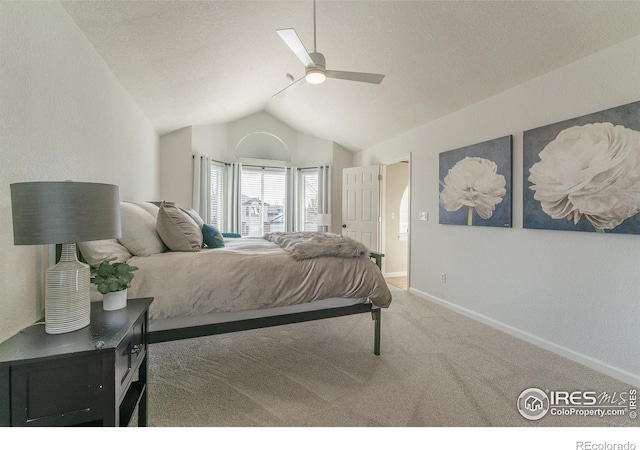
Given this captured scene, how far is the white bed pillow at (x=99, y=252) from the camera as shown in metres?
1.57

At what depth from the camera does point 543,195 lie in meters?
2.35

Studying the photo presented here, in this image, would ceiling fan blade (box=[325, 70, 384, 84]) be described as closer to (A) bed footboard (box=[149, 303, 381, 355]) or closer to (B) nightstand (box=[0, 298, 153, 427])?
(A) bed footboard (box=[149, 303, 381, 355])

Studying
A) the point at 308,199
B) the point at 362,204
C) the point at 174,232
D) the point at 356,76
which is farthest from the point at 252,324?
the point at 308,199

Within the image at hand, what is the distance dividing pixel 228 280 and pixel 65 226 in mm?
950

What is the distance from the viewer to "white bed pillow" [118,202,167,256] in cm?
187

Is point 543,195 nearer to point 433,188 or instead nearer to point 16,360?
point 433,188

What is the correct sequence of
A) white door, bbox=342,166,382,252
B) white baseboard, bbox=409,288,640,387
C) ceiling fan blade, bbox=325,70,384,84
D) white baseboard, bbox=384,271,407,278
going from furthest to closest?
white baseboard, bbox=384,271,407,278, white door, bbox=342,166,382,252, ceiling fan blade, bbox=325,70,384,84, white baseboard, bbox=409,288,640,387

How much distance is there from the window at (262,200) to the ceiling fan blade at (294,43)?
366cm

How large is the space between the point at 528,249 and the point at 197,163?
4.85 m

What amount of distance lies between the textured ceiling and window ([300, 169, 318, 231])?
85.1 inches

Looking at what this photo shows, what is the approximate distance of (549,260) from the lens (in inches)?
92.7

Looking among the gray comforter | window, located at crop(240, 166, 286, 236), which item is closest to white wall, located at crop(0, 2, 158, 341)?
the gray comforter

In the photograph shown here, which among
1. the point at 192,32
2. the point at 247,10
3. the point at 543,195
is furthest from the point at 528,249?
the point at 192,32

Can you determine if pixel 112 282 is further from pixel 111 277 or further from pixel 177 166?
pixel 177 166
